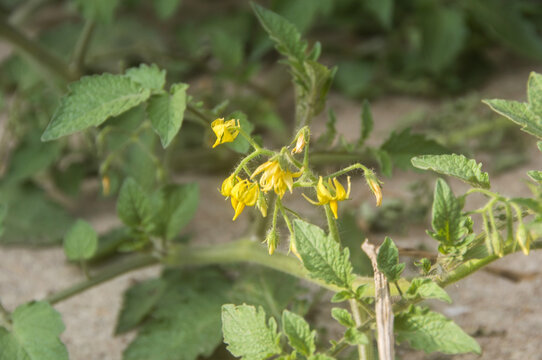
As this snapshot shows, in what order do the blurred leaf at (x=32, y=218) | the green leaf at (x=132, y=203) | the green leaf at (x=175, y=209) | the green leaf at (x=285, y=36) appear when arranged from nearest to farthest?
the green leaf at (x=285, y=36) < the green leaf at (x=132, y=203) < the green leaf at (x=175, y=209) < the blurred leaf at (x=32, y=218)

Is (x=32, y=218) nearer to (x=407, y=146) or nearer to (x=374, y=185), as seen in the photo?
(x=407, y=146)

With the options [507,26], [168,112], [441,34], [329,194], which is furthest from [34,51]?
[507,26]

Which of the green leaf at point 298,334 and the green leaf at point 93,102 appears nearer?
the green leaf at point 298,334

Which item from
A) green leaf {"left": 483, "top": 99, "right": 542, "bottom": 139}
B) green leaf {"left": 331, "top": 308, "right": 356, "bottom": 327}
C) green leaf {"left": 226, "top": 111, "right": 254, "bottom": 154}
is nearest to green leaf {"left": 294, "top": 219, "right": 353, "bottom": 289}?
green leaf {"left": 331, "top": 308, "right": 356, "bottom": 327}

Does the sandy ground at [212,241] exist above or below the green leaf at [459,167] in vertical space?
below

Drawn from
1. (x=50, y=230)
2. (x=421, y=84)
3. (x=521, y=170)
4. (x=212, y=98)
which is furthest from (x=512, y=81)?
(x=50, y=230)

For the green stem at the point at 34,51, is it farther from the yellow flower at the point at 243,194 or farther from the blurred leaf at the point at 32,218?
the yellow flower at the point at 243,194

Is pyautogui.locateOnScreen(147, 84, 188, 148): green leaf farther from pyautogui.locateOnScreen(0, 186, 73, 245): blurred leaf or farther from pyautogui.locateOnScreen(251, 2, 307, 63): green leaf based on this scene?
pyautogui.locateOnScreen(0, 186, 73, 245): blurred leaf

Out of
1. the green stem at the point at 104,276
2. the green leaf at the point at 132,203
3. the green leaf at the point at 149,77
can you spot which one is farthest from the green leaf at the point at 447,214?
the green stem at the point at 104,276
